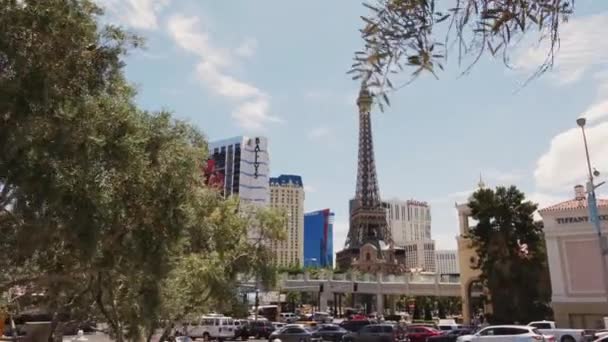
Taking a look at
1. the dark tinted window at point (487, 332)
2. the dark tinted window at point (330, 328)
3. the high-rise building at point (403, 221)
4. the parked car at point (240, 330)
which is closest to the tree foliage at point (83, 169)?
the dark tinted window at point (487, 332)

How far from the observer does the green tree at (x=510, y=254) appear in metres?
34.5

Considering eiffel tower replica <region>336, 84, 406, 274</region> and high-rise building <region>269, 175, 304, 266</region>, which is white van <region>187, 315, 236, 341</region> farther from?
high-rise building <region>269, 175, 304, 266</region>

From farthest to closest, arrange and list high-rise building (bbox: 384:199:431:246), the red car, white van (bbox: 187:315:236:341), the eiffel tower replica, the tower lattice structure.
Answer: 1. high-rise building (bbox: 384:199:431:246)
2. the tower lattice structure
3. the eiffel tower replica
4. white van (bbox: 187:315:236:341)
5. the red car

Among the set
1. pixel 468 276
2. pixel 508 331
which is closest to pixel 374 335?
pixel 508 331

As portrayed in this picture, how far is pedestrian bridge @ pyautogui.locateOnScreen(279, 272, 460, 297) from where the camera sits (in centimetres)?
5872

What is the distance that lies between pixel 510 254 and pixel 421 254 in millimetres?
138238

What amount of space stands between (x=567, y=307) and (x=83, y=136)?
1285 inches

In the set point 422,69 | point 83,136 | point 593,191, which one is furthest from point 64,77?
point 593,191

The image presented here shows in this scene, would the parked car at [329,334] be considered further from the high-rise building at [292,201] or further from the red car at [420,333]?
the high-rise building at [292,201]

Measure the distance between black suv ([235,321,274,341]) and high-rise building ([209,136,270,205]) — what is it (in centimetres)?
7437

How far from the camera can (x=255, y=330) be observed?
1687 inches

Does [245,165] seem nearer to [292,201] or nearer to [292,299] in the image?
[292,201]

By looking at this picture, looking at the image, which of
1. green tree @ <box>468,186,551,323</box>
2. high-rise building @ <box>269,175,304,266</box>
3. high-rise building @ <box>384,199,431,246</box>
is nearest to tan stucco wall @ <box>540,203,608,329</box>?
green tree @ <box>468,186,551,323</box>

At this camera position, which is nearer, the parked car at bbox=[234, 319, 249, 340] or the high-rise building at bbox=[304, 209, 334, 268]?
the parked car at bbox=[234, 319, 249, 340]
